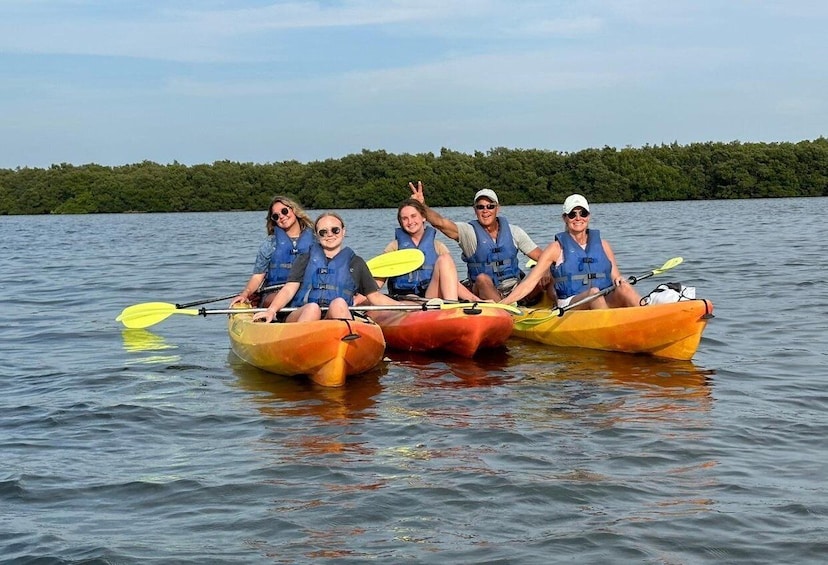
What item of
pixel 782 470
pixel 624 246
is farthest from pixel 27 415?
pixel 624 246

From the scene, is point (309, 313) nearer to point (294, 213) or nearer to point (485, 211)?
point (294, 213)

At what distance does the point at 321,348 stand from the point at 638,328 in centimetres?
240

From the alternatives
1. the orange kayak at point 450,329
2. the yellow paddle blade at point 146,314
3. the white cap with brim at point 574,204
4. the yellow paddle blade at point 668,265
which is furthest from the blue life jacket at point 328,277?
the yellow paddle blade at point 668,265

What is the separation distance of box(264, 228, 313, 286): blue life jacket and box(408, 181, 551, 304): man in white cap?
114cm

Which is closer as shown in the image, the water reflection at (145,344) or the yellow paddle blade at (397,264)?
the yellow paddle blade at (397,264)

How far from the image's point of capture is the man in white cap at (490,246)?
8.75m

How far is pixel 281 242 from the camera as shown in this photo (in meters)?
8.60

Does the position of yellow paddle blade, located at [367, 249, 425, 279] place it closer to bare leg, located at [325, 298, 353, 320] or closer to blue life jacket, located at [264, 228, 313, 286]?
blue life jacket, located at [264, 228, 313, 286]

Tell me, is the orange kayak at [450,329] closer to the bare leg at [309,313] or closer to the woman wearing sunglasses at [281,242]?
the bare leg at [309,313]

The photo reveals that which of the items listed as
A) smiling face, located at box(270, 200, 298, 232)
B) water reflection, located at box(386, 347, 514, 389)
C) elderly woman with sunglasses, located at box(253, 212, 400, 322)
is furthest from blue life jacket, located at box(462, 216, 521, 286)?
elderly woman with sunglasses, located at box(253, 212, 400, 322)

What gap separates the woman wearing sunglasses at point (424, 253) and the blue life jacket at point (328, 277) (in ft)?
4.11

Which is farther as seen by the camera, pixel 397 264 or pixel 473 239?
pixel 473 239

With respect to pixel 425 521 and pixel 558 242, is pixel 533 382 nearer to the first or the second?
pixel 558 242

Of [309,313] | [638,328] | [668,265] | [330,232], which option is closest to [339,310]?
[309,313]
